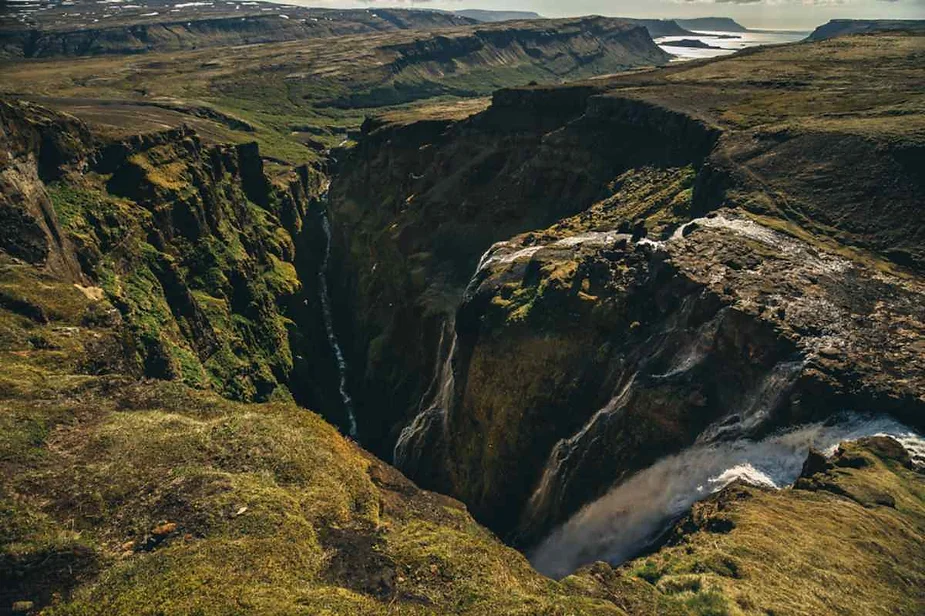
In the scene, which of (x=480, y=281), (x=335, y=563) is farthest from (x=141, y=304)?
(x=335, y=563)

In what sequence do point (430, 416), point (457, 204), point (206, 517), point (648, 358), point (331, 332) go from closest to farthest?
point (206, 517), point (648, 358), point (430, 416), point (457, 204), point (331, 332)

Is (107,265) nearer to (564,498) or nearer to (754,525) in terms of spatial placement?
(564,498)

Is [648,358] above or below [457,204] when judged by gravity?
below

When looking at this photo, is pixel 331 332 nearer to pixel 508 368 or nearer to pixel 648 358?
pixel 508 368

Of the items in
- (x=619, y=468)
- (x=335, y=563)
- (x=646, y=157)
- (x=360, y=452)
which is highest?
(x=646, y=157)

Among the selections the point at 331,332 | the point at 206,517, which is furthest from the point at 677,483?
the point at 331,332

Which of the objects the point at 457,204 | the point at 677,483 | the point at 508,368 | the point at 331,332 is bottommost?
the point at 331,332

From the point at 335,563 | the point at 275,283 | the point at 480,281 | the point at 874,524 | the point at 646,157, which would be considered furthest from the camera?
the point at 275,283
